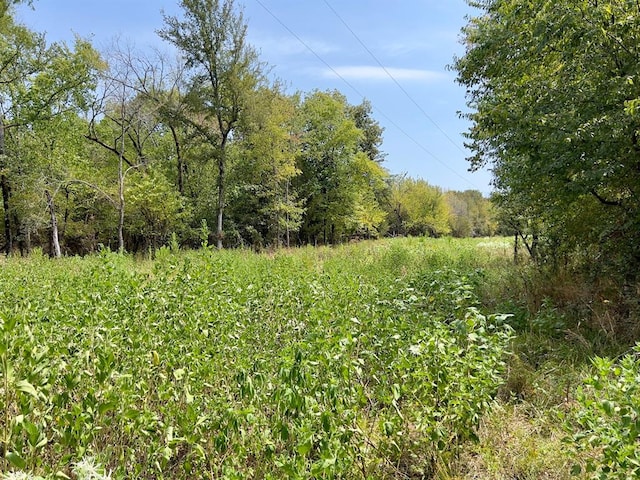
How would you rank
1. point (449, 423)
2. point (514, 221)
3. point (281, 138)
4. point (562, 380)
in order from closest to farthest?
point (449, 423), point (562, 380), point (514, 221), point (281, 138)

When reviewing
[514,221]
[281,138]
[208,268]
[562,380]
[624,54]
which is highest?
[281,138]

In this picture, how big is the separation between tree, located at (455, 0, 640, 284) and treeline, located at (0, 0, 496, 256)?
9367mm

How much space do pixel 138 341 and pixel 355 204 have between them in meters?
21.7

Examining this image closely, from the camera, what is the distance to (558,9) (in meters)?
4.26

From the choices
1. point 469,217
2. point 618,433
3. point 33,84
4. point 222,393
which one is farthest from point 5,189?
point 469,217

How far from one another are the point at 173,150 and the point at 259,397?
2261 centimetres

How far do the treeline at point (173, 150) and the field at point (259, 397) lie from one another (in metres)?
12.6

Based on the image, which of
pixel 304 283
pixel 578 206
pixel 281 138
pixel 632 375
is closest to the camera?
pixel 632 375

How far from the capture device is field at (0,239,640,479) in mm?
1770

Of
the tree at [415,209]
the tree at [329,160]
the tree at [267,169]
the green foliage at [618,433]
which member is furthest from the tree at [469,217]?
the green foliage at [618,433]

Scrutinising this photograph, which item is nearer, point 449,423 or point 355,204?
point 449,423

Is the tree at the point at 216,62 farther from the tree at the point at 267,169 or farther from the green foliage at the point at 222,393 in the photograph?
Result: the green foliage at the point at 222,393

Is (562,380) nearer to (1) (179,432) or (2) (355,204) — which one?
(1) (179,432)

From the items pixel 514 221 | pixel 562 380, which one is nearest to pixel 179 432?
pixel 562 380
